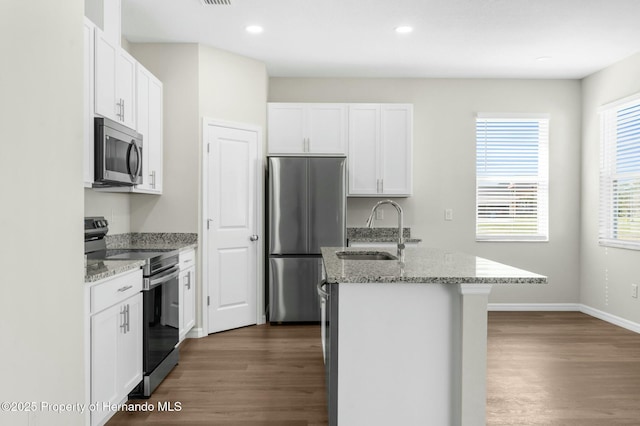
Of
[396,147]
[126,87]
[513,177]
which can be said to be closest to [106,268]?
[126,87]

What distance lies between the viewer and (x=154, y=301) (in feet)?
9.28

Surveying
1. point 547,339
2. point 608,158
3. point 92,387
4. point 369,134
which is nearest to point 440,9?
point 369,134

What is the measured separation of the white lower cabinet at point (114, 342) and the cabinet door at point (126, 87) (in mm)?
1220

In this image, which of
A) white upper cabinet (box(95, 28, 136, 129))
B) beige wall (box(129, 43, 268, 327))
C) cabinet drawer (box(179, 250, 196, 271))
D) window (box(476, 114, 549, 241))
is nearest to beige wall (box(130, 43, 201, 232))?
beige wall (box(129, 43, 268, 327))

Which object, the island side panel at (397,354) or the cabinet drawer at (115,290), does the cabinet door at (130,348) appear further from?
the island side panel at (397,354)

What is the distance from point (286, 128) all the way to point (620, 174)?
3.58 meters

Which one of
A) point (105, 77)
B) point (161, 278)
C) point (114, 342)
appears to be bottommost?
point (114, 342)

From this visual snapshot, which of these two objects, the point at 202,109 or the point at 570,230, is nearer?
the point at 202,109

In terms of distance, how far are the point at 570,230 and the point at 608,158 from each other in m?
0.95

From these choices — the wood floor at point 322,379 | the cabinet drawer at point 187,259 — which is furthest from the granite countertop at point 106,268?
the cabinet drawer at point 187,259

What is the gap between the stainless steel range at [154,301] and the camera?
274cm

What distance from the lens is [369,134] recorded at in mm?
4895

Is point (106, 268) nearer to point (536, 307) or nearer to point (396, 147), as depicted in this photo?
point (396, 147)

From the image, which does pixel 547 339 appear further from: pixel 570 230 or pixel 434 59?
pixel 434 59
